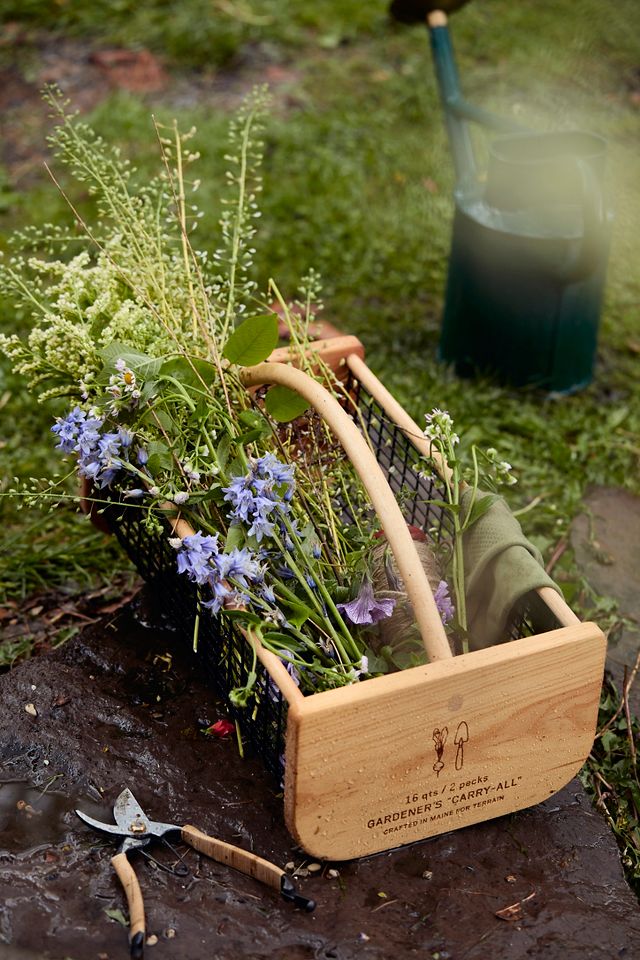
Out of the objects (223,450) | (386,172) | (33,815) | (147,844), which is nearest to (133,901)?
(147,844)

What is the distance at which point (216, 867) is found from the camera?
175 centimetres

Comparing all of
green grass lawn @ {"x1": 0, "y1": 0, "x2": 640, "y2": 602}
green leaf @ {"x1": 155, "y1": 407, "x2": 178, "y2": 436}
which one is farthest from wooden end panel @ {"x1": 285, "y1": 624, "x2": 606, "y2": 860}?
green grass lawn @ {"x1": 0, "y1": 0, "x2": 640, "y2": 602}

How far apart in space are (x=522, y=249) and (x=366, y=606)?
5.76 ft

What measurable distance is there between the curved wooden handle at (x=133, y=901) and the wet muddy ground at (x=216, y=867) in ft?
0.09

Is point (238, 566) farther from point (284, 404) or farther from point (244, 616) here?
point (284, 404)

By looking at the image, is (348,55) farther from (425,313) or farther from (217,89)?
(425,313)

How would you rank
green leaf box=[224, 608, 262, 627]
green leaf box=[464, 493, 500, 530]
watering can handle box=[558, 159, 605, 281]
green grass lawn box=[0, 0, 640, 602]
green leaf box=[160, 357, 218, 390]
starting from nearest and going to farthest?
green leaf box=[224, 608, 262, 627] < green leaf box=[464, 493, 500, 530] < green leaf box=[160, 357, 218, 390] < watering can handle box=[558, 159, 605, 281] < green grass lawn box=[0, 0, 640, 602]

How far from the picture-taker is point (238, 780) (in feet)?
6.37

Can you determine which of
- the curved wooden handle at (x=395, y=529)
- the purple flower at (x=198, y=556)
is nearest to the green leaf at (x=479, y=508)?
the curved wooden handle at (x=395, y=529)

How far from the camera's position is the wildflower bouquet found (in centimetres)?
176

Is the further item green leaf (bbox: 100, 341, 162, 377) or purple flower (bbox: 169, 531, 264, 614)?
green leaf (bbox: 100, 341, 162, 377)

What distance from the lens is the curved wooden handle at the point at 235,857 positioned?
1696 millimetres

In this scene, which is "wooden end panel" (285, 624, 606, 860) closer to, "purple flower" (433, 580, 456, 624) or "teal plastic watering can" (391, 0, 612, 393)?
"purple flower" (433, 580, 456, 624)

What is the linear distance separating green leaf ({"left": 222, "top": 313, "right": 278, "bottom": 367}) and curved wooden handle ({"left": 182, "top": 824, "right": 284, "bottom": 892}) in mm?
865
